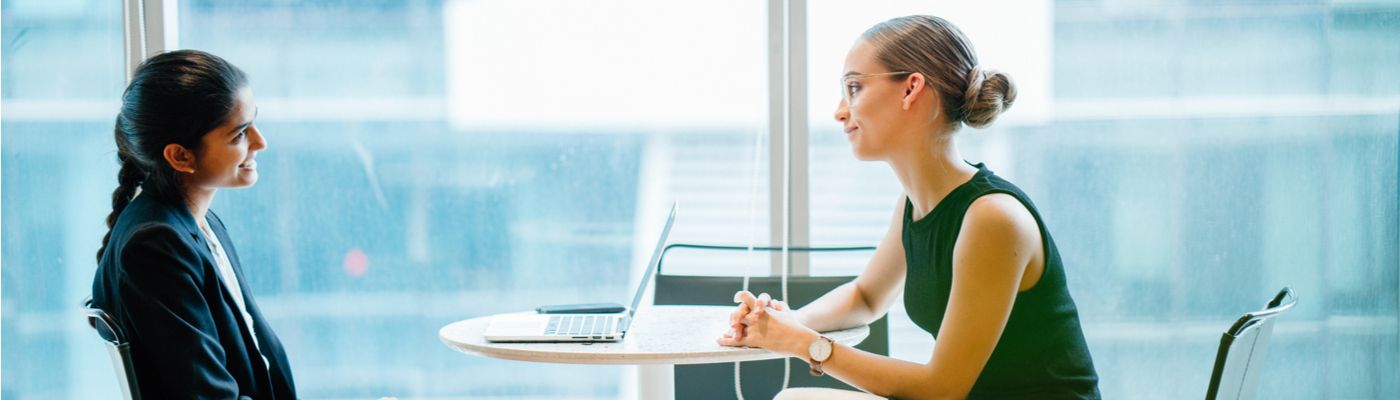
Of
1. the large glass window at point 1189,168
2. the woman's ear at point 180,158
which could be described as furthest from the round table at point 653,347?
the large glass window at point 1189,168

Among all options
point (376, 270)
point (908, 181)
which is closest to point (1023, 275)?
point (908, 181)

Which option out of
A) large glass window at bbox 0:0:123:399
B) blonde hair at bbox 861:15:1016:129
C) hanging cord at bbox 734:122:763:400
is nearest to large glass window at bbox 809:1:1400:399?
hanging cord at bbox 734:122:763:400

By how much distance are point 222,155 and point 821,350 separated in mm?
1036

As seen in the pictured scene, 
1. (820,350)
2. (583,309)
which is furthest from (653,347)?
(583,309)

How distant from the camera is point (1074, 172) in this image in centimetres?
314

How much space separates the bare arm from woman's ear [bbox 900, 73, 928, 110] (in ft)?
0.93

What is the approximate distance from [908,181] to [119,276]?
48.3 inches

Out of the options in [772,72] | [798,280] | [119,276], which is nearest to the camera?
[119,276]

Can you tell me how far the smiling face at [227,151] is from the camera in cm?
185

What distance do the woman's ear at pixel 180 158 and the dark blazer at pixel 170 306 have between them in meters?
0.07

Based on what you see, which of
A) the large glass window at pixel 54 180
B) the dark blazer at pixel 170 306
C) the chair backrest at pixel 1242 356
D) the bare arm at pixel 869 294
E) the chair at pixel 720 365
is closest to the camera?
the chair backrest at pixel 1242 356

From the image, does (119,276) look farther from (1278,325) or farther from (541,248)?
(1278,325)

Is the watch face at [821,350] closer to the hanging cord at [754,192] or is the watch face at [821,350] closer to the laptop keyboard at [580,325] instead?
the laptop keyboard at [580,325]

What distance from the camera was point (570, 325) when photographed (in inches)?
78.7
